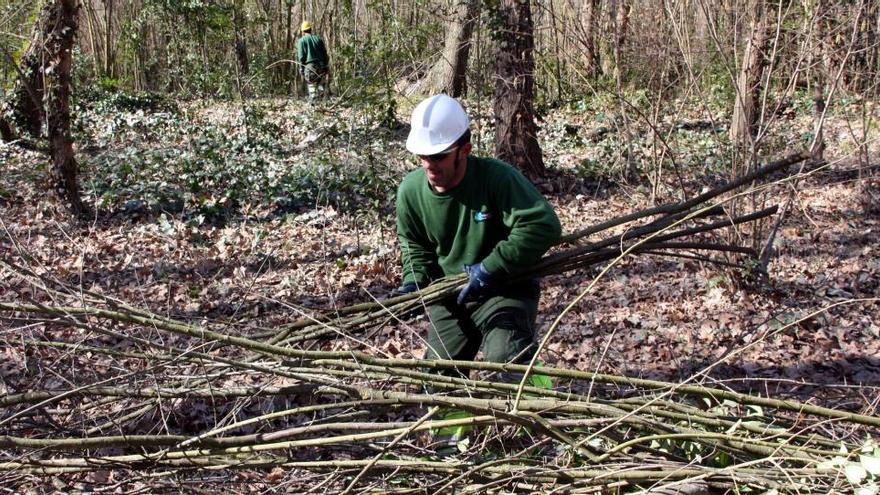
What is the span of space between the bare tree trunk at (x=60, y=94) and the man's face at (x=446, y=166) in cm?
609

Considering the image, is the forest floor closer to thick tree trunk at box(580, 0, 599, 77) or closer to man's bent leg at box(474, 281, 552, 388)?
man's bent leg at box(474, 281, 552, 388)

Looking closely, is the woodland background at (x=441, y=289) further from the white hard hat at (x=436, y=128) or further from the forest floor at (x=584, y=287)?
the white hard hat at (x=436, y=128)

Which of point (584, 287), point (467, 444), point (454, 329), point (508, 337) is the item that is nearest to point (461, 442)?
point (467, 444)

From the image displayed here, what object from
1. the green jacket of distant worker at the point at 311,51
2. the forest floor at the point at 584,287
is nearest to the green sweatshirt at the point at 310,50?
the green jacket of distant worker at the point at 311,51

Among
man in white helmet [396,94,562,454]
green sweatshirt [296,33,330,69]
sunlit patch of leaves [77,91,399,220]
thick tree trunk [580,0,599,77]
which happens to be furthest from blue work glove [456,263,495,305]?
green sweatshirt [296,33,330,69]

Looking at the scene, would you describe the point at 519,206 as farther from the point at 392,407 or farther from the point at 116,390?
the point at 116,390

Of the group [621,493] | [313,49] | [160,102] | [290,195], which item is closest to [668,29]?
[290,195]

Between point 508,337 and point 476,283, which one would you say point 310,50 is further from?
point 508,337

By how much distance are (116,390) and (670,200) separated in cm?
555

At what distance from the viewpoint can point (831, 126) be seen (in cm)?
967

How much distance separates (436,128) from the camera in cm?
343

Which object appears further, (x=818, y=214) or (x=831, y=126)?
(x=831, y=126)

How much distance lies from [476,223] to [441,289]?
0.39 metres

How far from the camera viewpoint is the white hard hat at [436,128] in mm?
3432
